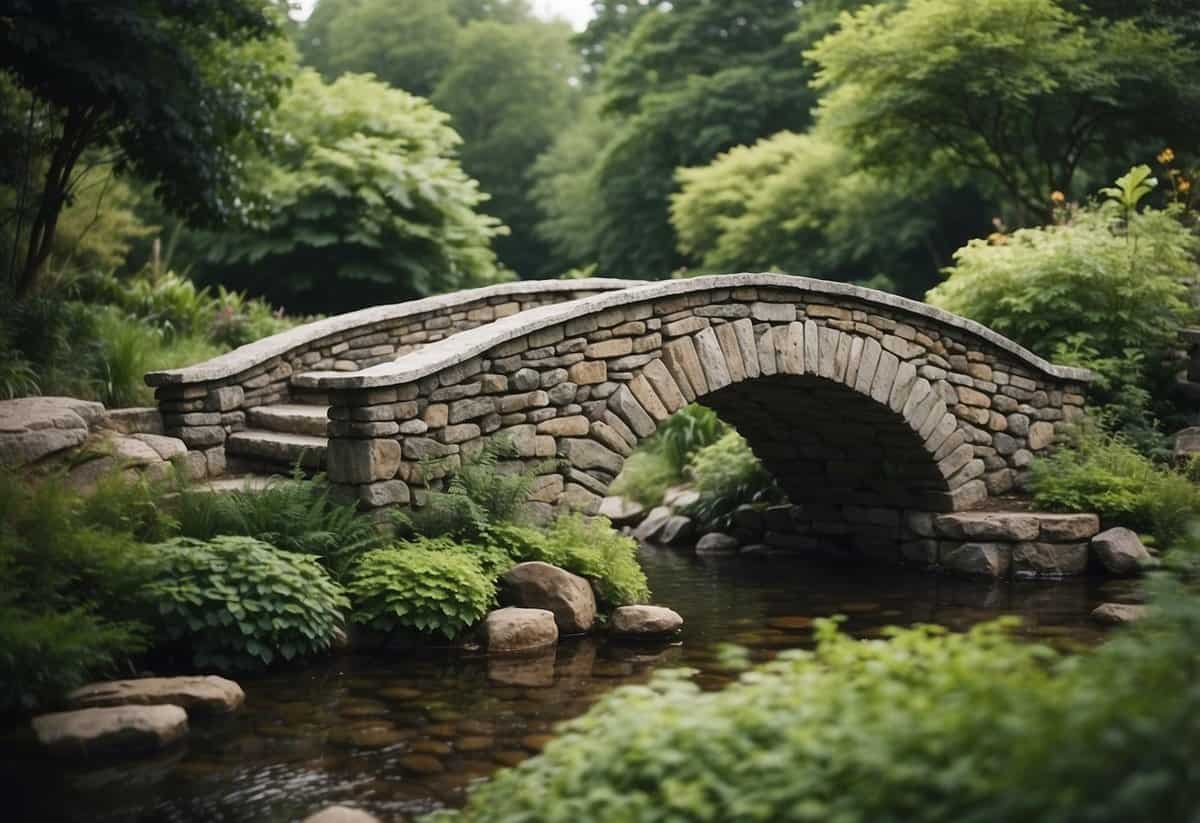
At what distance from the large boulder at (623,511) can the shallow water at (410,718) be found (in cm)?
391

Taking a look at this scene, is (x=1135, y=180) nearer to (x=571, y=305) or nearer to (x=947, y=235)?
(x=571, y=305)

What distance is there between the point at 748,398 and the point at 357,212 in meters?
7.85

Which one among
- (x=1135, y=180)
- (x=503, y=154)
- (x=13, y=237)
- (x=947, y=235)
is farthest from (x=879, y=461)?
(x=503, y=154)

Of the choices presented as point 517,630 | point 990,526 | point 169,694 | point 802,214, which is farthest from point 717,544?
point 802,214

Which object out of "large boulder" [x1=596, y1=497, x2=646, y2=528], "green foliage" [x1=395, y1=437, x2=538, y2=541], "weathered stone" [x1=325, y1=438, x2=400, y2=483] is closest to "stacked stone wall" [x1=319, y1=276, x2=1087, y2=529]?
"weathered stone" [x1=325, y1=438, x2=400, y2=483]

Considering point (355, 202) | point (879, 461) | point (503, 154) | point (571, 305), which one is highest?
point (503, 154)

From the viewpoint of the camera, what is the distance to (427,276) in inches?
653

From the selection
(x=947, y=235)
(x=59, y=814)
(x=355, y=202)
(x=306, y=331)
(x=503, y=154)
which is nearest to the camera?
(x=59, y=814)

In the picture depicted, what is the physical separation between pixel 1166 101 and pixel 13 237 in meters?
13.0

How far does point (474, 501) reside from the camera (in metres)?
7.66

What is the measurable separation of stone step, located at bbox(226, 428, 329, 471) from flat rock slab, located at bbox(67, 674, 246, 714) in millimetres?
2193

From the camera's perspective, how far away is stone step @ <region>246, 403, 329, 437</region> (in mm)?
8609

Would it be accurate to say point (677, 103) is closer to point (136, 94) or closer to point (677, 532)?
point (677, 532)

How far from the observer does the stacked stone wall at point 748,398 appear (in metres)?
7.55
